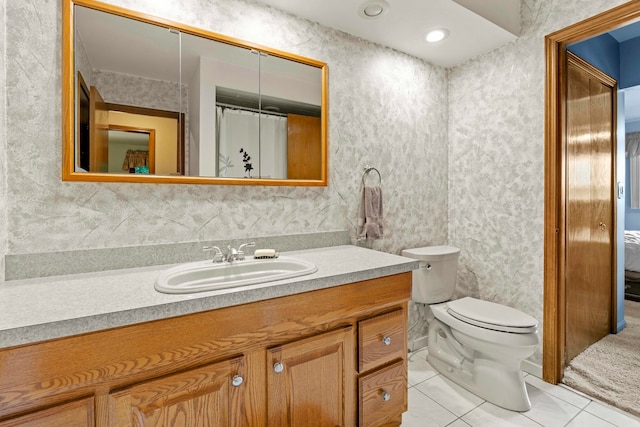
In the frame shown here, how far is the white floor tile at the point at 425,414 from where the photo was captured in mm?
1606

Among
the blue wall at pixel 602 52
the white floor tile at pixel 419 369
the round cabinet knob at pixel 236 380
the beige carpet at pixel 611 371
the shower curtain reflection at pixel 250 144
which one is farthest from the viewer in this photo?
the blue wall at pixel 602 52

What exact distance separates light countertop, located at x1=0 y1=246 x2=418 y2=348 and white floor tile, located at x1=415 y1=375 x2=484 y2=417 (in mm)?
982

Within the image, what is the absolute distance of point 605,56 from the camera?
246 centimetres

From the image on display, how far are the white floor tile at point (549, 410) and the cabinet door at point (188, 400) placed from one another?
5.16 ft

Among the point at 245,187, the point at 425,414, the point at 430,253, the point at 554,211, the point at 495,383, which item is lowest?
the point at 425,414

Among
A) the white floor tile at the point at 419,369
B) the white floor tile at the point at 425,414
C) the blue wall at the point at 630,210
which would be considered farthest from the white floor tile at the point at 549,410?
the blue wall at the point at 630,210

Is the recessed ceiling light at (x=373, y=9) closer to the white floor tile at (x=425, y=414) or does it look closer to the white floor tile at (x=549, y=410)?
the white floor tile at (x=425, y=414)

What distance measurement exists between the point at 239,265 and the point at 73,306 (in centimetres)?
63

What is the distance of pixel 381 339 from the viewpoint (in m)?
1.37

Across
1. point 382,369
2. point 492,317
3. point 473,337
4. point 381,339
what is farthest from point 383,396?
point 492,317

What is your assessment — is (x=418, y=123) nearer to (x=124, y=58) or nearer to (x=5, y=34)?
(x=124, y=58)

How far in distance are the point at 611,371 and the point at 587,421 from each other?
0.69 metres

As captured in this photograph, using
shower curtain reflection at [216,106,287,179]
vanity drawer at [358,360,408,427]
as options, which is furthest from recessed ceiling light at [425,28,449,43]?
vanity drawer at [358,360,408,427]

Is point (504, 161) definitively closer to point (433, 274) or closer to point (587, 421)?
point (433, 274)
